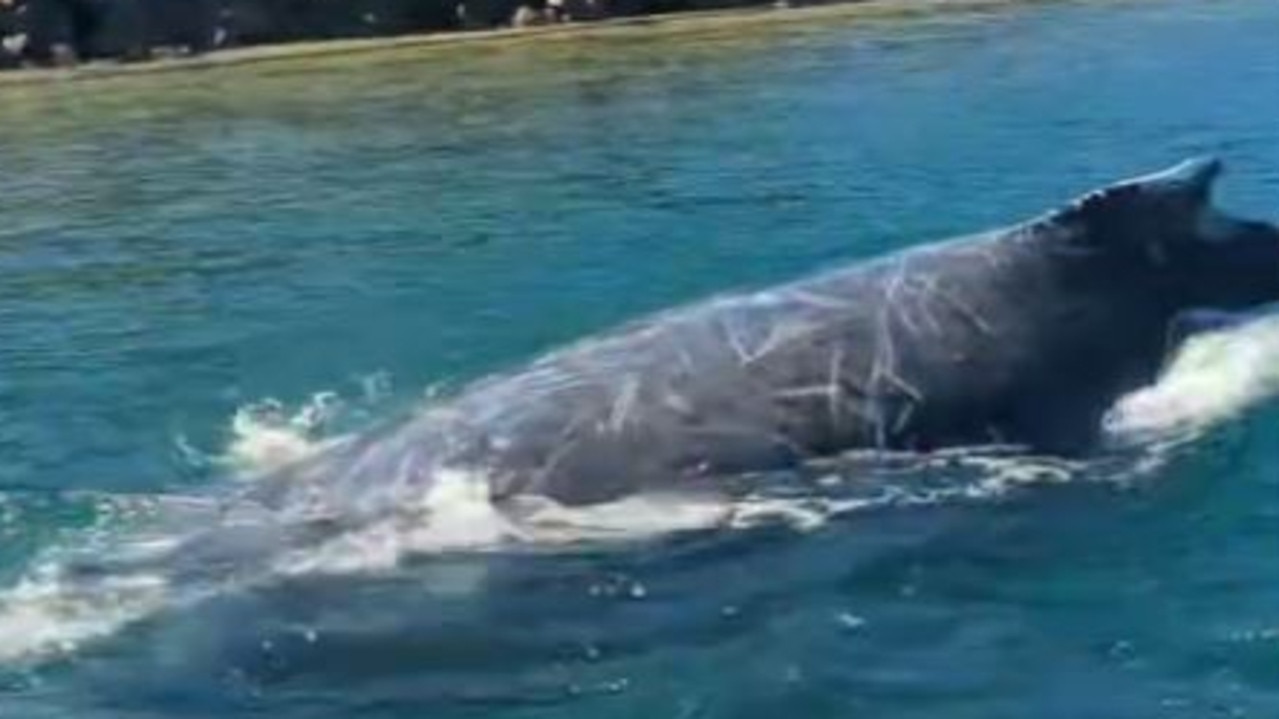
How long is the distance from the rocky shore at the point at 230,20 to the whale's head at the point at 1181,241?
153ft

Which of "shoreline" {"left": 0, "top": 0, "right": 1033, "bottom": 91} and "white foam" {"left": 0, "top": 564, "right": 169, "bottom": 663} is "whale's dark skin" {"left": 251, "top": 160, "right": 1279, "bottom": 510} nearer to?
"white foam" {"left": 0, "top": 564, "right": 169, "bottom": 663}

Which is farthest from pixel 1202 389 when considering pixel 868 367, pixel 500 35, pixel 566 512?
pixel 500 35

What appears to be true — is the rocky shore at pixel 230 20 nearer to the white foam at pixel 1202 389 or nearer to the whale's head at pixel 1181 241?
the white foam at pixel 1202 389

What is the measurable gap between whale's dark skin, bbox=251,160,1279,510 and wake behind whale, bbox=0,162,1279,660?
0.01m

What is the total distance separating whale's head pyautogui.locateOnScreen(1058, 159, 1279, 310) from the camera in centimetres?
1450

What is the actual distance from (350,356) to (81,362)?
2.70 meters

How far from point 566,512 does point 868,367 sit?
187 cm

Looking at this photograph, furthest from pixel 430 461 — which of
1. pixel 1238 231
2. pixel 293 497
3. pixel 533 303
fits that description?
pixel 533 303

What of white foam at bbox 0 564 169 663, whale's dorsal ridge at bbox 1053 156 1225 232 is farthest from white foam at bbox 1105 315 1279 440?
white foam at bbox 0 564 169 663

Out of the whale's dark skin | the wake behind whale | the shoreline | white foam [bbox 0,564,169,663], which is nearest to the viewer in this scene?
white foam [bbox 0,564,169,663]

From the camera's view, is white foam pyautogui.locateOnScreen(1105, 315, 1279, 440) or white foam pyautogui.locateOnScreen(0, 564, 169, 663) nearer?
white foam pyautogui.locateOnScreen(0, 564, 169, 663)

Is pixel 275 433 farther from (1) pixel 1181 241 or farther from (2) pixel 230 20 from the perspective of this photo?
(2) pixel 230 20

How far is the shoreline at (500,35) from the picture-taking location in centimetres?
5670

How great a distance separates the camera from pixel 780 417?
13.9m
